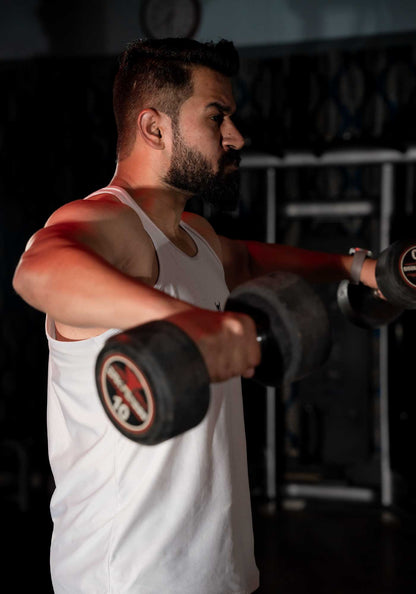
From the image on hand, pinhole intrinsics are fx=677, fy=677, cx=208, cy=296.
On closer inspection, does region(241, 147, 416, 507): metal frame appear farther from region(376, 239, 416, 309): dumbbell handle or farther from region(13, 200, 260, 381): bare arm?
region(13, 200, 260, 381): bare arm

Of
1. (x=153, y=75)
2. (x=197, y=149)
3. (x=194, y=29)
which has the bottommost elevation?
(x=197, y=149)

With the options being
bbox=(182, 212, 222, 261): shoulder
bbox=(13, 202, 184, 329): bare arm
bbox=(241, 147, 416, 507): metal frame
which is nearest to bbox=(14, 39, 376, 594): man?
bbox=(13, 202, 184, 329): bare arm

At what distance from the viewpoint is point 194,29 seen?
4.14m

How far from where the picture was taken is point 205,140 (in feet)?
4.31

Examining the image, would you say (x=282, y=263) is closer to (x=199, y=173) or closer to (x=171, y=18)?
(x=199, y=173)

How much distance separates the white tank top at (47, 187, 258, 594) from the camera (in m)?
1.21

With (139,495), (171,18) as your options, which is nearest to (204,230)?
(139,495)

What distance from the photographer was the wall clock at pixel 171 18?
4.15 meters

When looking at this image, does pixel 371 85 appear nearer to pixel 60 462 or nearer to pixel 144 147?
pixel 144 147

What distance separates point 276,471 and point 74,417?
2.66 metres

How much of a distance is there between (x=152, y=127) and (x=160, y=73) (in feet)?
0.36

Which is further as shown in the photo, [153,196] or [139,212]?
[153,196]

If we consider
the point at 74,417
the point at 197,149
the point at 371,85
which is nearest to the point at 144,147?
the point at 197,149

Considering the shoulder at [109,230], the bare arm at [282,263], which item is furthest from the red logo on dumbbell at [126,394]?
the bare arm at [282,263]
